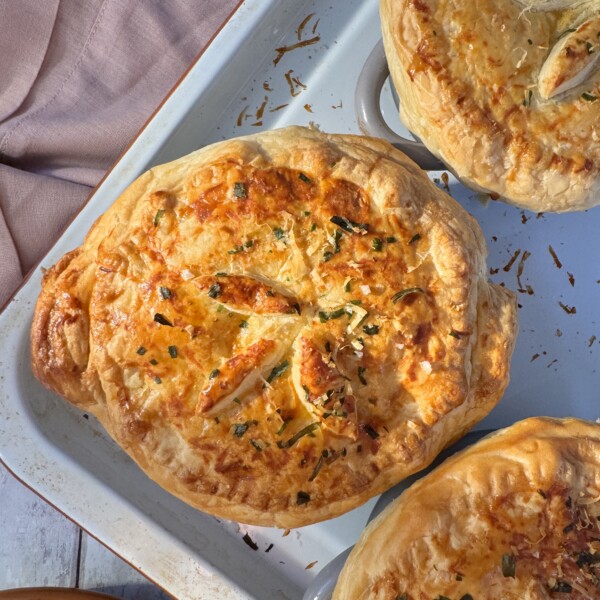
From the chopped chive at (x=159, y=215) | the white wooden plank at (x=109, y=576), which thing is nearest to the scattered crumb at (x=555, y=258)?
the chopped chive at (x=159, y=215)

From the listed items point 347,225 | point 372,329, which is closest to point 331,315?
point 372,329

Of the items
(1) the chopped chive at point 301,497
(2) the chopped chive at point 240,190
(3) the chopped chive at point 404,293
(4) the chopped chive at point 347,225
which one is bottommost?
(1) the chopped chive at point 301,497

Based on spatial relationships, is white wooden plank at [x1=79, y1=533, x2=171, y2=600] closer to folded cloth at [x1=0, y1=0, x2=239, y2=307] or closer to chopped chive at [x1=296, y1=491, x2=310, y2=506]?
folded cloth at [x1=0, y1=0, x2=239, y2=307]

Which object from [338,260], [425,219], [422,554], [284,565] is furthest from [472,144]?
[284,565]

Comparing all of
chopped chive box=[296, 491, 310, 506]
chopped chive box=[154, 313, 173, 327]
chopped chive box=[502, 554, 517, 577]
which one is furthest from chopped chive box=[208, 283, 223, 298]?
chopped chive box=[502, 554, 517, 577]

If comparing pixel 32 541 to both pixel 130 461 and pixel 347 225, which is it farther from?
pixel 347 225

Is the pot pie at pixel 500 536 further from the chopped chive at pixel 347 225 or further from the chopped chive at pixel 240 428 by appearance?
the chopped chive at pixel 347 225
